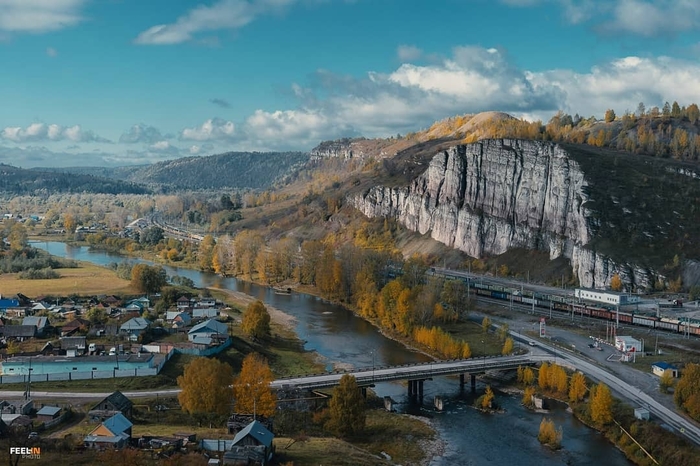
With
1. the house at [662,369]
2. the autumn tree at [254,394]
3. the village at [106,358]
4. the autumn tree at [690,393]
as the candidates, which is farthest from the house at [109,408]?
Result: the house at [662,369]

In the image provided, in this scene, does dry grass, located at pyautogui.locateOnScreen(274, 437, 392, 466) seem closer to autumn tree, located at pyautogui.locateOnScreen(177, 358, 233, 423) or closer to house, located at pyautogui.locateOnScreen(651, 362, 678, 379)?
autumn tree, located at pyautogui.locateOnScreen(177, 358, 233, 423)

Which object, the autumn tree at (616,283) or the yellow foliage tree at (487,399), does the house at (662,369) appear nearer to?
the yellow foliage tree at (487,399)

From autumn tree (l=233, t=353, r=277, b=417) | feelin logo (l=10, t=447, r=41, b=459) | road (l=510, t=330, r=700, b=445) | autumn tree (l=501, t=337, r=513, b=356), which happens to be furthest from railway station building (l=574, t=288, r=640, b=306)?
feelin logo (l=10, t=447, r=41, b=459)

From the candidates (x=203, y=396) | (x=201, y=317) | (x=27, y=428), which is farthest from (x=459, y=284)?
(x=27, y=428)

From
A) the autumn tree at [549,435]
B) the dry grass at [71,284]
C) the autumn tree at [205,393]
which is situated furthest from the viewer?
the dry grass at [71,284]

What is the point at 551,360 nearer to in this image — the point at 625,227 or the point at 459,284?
the point at 459,284
